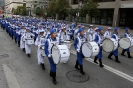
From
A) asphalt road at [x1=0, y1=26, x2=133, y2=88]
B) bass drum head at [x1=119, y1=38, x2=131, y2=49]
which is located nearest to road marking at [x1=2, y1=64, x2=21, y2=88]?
asphalt road at [x1=0, y1=26, x2=133, y2=88]

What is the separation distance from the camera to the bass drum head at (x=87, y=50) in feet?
18.8

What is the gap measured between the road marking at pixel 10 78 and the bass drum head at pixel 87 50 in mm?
2816

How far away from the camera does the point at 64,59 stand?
4973 millimetres

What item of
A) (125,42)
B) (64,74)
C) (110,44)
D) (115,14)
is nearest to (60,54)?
(64,74)

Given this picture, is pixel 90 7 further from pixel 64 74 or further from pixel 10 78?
pixel 10 78

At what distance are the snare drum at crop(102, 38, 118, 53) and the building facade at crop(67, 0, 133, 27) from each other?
2220 centimetres

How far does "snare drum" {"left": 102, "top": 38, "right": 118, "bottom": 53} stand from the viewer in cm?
716

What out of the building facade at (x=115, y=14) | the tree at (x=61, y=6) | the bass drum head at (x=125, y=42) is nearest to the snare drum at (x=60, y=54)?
the bass drum head at (x=125, y=42)

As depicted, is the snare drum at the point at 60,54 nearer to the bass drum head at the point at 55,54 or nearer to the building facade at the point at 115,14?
the bass drum head at the point at 55,54

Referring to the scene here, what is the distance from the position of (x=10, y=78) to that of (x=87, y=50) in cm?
332

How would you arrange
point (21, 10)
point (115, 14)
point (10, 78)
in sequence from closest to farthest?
point (10, 78), point (115, 14), point (21, 10)

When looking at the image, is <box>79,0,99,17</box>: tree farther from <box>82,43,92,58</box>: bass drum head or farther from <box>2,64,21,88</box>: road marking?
<box>2,64,21,88</box>: road marking

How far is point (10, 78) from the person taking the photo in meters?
5.86

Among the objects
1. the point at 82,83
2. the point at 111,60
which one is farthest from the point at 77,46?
the point at 111,60
